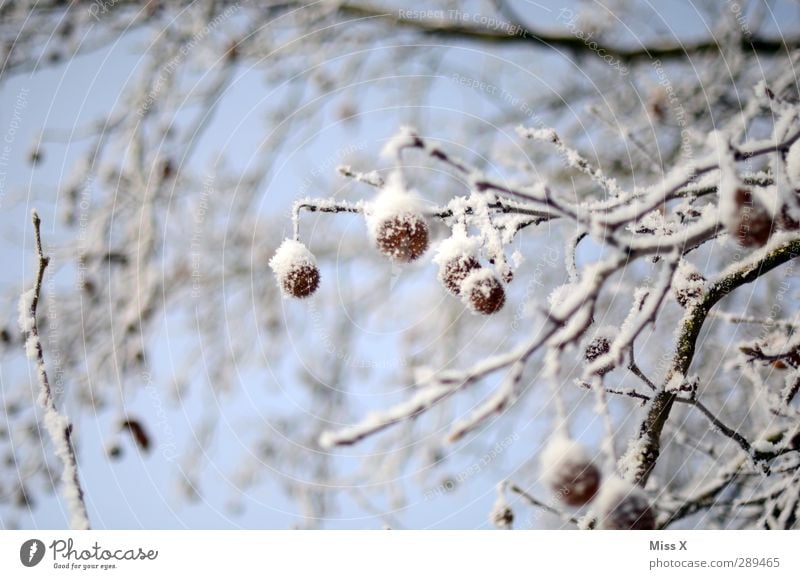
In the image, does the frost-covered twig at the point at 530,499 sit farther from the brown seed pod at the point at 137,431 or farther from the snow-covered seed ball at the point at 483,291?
the brown seed pod at the point at 137,431

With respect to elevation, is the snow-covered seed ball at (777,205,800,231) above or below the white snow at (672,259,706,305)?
below

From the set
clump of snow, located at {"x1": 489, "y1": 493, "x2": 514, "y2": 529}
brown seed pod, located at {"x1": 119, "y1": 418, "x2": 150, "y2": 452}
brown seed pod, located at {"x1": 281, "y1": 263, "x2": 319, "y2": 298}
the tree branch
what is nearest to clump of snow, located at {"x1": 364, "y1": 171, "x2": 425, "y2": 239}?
brown seed pod, located at {"x1": 281, "y1": 263, "x2": 319, "y2": 298}

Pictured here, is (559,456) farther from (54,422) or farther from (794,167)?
(54,422)

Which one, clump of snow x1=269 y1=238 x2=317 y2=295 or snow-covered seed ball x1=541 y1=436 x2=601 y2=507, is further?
clump of snow x1=269 y1=238 x2=317 y2=295

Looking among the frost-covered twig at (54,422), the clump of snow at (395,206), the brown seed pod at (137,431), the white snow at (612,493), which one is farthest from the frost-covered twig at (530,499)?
the brown seed pod at (137,431)

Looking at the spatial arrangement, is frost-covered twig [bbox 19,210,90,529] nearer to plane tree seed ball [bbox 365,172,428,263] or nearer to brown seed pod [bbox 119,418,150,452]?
plane tree seed ball [bbox 365,172,428,263]

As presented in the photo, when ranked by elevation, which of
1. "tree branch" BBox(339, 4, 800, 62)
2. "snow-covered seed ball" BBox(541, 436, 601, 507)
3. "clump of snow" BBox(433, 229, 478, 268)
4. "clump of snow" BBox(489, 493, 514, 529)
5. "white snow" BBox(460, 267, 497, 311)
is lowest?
"snow-covered seed ball" BBox(541, 436, 601, 507)

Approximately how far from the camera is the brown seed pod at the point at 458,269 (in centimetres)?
48

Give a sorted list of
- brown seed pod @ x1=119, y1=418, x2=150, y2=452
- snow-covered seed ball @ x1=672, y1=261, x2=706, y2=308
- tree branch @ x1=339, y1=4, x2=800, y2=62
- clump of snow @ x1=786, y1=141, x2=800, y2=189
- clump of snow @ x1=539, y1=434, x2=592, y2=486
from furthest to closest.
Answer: tree branch @ x1=339, y1=4, x2=800, y2=62
brown seed pod @ x1=119, y1=418, x2=150, y2=452
snow-covered seed ball @ x1=672, y1=261, x2=706, y2=308
clump of snow @ x1=786, y1=141, x2=800, y2=189
clump of snow @ x1=539, y1=434, x2=592, y2=486

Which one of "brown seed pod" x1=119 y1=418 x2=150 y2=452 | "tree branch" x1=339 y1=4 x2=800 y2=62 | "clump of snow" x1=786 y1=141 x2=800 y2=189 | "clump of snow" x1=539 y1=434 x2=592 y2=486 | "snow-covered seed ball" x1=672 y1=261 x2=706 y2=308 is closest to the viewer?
"clump of snow" x1=539 y1=434 x2=592 y2=486

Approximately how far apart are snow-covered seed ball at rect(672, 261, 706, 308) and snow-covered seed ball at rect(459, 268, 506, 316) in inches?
8.0

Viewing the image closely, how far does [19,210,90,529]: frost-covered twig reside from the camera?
51 centimetres

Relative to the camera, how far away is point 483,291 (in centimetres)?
45
